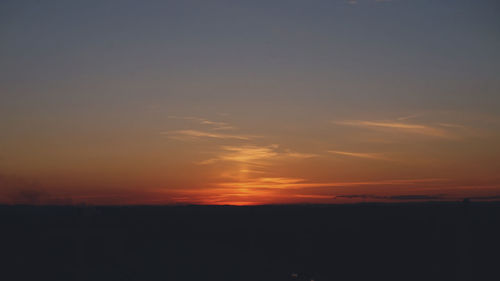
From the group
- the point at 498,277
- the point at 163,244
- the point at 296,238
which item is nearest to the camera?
the point at 498,277

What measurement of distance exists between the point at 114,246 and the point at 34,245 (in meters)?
11.2

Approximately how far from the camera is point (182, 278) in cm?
4397

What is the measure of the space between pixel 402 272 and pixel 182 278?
26280 millimetres

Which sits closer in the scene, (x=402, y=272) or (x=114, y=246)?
(x=402, y=272)

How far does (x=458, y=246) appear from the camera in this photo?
78125 millimetres

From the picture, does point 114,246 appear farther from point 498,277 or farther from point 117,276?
point 498,277

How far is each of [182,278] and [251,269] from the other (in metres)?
7.83

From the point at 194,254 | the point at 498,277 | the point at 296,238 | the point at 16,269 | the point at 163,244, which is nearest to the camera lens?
the point at 16,269

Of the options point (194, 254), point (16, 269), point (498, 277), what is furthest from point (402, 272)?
point (16, 269)

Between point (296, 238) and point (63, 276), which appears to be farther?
point (296, 238)

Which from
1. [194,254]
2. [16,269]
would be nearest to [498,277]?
[194,254]

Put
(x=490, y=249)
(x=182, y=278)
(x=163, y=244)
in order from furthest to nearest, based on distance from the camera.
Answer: (x=490, y=249), (x=163, y=244), (x=182, y=278)

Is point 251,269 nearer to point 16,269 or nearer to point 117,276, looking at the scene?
point 117,276

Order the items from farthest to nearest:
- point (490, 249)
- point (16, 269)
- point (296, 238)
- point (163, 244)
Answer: point (296, 238) → point (490, 249) → point (163, 244) → point (16, 269)
